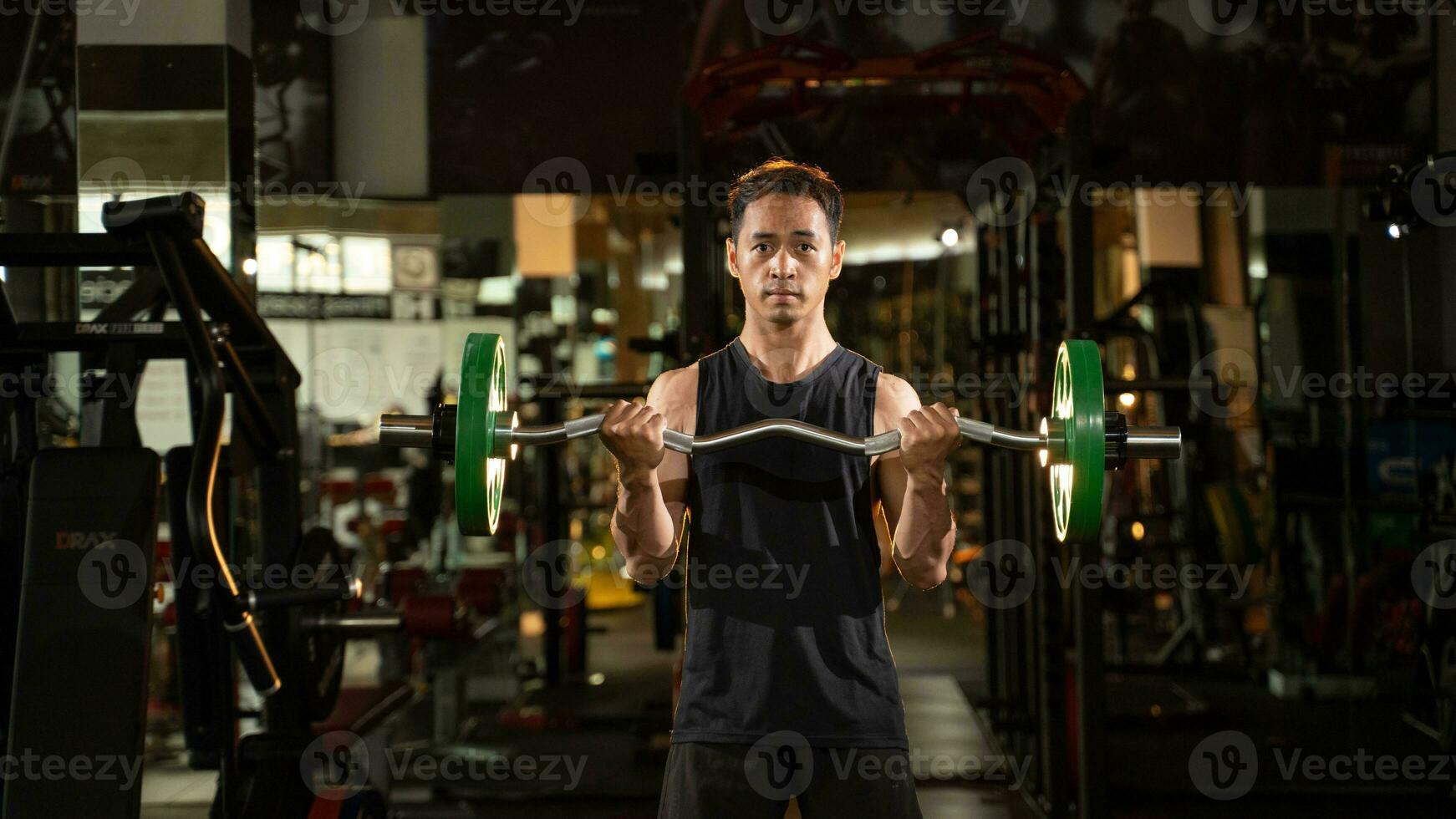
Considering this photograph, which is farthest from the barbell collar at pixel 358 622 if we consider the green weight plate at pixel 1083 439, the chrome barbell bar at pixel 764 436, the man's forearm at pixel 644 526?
the green weight plate at pixel 1083 439

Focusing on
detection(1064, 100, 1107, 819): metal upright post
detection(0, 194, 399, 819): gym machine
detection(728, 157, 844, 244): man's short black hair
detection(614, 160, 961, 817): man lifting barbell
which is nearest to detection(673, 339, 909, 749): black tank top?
detection(614, 160, 961, 817): man lifting barbell

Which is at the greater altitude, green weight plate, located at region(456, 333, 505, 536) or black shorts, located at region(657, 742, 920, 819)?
green weight plate, located at region(456, 333, 505, 536)

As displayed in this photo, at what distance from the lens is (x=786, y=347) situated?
1659 mm

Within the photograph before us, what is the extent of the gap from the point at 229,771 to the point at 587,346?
16.1ft

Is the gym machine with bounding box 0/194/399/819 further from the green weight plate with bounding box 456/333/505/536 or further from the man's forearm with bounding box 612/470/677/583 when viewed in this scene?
the man's forearm with bounding box 612/470/677/583

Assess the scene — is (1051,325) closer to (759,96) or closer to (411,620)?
(759,96)

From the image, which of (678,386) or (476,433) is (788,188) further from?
(476,433)

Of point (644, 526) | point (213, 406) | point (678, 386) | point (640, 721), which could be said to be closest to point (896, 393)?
point (678, 386)

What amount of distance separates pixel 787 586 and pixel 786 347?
36 centimetres

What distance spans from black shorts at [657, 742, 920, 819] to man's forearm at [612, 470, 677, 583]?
277 mm

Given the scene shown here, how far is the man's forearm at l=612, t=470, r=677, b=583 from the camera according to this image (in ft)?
5.13

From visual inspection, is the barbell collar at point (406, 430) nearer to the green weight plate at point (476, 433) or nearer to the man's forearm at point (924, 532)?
the green weight plate at point (476, 433)

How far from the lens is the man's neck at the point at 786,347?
64.7 inches

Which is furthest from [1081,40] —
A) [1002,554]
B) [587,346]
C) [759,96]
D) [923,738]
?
[587,346]
